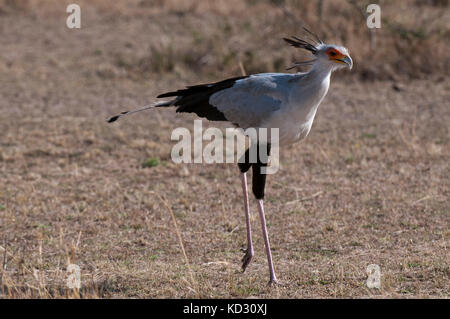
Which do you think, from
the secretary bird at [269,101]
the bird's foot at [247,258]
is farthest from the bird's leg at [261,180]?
the bird's foot at [247,258]

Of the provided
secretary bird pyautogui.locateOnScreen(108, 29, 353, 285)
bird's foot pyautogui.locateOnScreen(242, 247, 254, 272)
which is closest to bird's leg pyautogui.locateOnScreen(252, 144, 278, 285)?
secretary bird pyautogui.locateOnScreen(108, 29, 353, 285)

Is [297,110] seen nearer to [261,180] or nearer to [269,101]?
[269,101]

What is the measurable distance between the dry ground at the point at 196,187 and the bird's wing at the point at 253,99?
114 centimetres

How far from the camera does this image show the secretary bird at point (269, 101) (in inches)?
203

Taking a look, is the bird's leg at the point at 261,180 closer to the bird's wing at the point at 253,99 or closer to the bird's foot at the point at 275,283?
the bird's foot at the point at 275,283

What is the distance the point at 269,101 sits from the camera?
5223mm

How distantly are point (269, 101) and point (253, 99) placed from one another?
0.17 metres

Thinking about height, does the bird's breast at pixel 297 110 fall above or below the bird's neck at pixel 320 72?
below

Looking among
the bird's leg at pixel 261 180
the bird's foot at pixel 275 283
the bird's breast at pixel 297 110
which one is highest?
the bird's breast at pixel 297 110

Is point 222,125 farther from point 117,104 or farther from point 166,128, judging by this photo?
point 117,104

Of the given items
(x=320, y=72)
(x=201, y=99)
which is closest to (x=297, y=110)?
(x=320, y=72)

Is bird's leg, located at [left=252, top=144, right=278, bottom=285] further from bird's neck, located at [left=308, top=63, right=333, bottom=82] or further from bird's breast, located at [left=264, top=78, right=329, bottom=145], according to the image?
bird's neck, located at [left=308, top=63, right=333, bottom=82]

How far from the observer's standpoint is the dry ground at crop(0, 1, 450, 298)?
524cm
